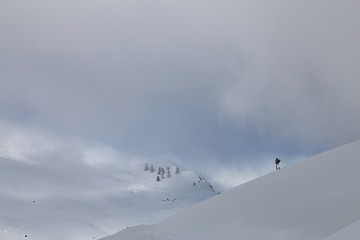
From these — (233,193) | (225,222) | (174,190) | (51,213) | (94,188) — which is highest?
(174,190)

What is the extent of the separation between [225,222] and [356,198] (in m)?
3.26

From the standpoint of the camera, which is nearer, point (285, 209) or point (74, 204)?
point (285, 209)

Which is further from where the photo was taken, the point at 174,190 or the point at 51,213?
the point at 174,190

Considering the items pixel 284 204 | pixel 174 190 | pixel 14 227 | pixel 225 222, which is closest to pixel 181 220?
pixel 225 222

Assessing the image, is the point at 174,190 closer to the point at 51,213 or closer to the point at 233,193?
the point at 51,213

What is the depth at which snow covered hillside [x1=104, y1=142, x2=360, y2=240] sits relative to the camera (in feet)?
23.2

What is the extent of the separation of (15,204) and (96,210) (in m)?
8.08

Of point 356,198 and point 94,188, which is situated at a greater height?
→ point 94,188

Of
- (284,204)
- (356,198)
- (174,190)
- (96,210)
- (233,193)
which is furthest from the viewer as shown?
(174,190)

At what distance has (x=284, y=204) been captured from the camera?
8477 mm

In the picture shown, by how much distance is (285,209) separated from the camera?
8.17 m

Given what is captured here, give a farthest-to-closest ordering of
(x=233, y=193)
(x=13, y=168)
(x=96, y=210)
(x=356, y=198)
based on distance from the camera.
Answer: (x=13, y=168) → (x=96, y=210) → (x=233, y=193) → (x=356, y=198)

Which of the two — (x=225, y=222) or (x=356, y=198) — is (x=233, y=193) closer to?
(x=225, y=222)

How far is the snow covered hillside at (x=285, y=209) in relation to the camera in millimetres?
7078
